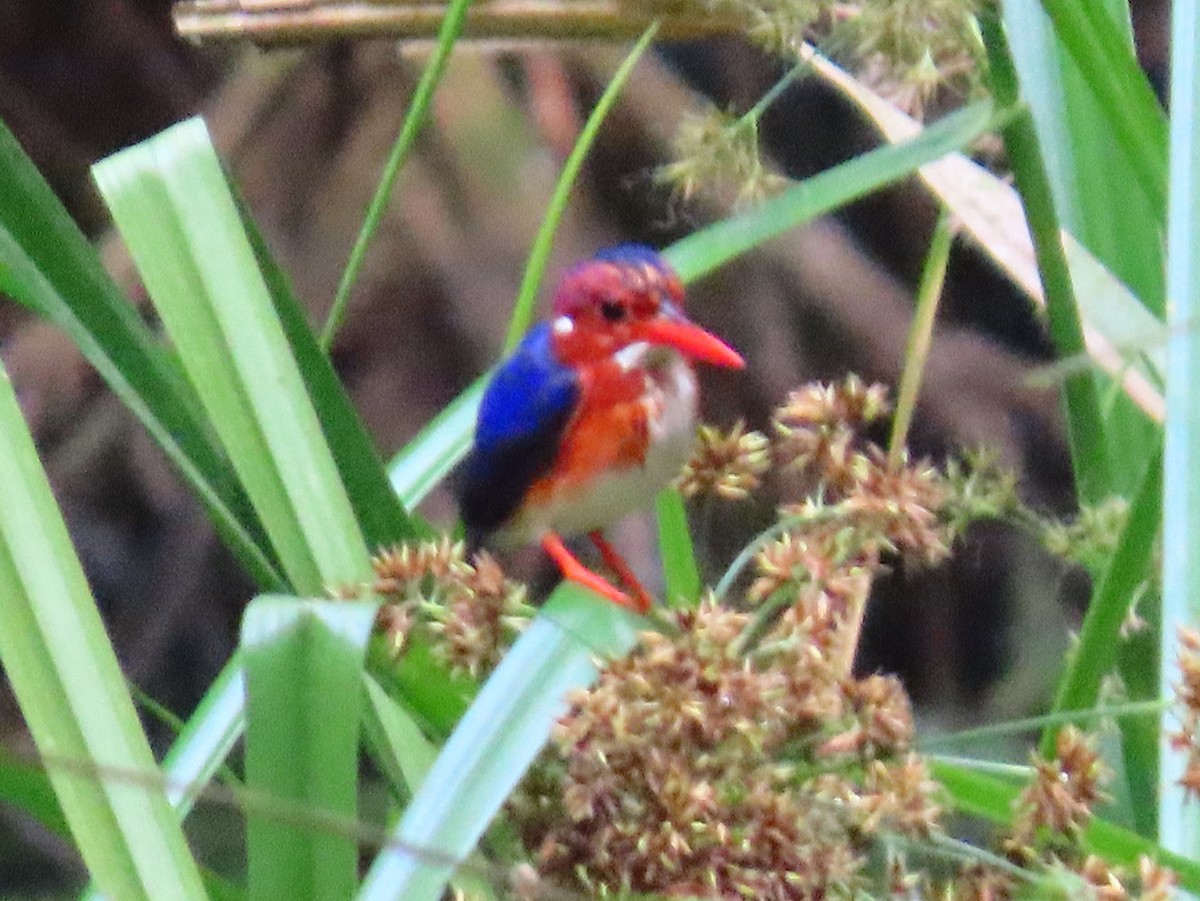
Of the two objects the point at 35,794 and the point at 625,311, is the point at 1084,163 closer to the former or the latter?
the point at 625,311

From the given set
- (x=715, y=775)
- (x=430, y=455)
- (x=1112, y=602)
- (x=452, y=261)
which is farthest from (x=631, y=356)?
(x=452, y=261)

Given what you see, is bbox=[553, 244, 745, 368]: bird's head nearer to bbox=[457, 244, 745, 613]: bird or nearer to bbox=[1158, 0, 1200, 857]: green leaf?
bbox=[457, 244, 745, 613]: bird

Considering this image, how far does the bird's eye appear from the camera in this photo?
38.5 inches

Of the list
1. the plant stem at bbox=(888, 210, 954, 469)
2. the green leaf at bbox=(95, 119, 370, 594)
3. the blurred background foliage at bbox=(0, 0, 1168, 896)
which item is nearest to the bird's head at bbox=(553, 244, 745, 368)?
the plant stem at bbox=(888, 210, 954, 469)

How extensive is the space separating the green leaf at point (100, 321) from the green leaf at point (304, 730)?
0.12 metres

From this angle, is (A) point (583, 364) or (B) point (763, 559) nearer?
(B) point (763, 559)

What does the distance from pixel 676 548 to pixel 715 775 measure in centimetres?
43

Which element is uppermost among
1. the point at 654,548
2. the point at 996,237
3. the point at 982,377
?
the point at 996,237

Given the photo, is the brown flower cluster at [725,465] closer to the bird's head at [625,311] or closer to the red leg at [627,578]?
the red leg at [627,578]

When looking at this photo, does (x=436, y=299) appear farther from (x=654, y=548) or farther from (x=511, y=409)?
(x=511, y=409)

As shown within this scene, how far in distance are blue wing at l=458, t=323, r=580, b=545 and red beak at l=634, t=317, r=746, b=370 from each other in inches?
2.7

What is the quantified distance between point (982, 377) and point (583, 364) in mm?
971

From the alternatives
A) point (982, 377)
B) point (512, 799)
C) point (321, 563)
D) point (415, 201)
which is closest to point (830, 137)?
point (982, 377)

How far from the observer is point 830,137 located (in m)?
2.03
